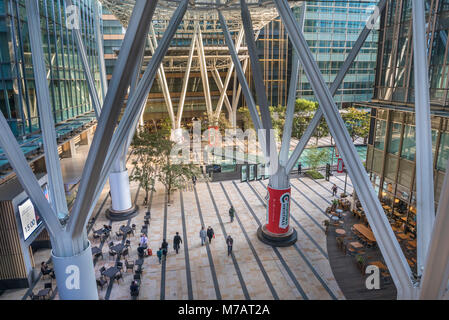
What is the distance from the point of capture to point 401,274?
6789 mm

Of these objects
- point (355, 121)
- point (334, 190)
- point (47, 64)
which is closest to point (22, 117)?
point (47, 64)

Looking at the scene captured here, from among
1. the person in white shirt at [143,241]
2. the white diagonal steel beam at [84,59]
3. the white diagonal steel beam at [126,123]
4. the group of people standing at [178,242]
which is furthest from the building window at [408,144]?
the white diagonal steel beam at [84,59]

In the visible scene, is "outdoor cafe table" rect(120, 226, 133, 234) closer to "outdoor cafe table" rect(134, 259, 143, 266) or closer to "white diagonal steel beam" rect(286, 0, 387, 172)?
"outdoor cafe table" rect(134, 259, 143, 266)

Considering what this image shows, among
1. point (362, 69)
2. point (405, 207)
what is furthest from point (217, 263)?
point (362, 69)

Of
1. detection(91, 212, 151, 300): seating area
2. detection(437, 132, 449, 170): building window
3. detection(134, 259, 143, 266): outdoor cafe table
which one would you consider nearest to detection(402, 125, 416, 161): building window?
detection(437, 132, 449, 170): building window

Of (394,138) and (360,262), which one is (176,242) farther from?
(394,138)

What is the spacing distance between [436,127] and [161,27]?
37.7 m

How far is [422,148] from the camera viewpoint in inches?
296

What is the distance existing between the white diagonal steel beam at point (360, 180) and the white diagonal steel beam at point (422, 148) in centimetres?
51

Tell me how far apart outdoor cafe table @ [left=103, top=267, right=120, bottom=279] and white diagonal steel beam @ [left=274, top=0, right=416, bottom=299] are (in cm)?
1051

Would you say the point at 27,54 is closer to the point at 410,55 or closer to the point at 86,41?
the point at 86,41

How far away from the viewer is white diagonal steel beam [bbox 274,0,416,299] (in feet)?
22.6

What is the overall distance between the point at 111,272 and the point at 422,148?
483 inches

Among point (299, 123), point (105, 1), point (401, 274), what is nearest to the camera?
point (401, 274)
